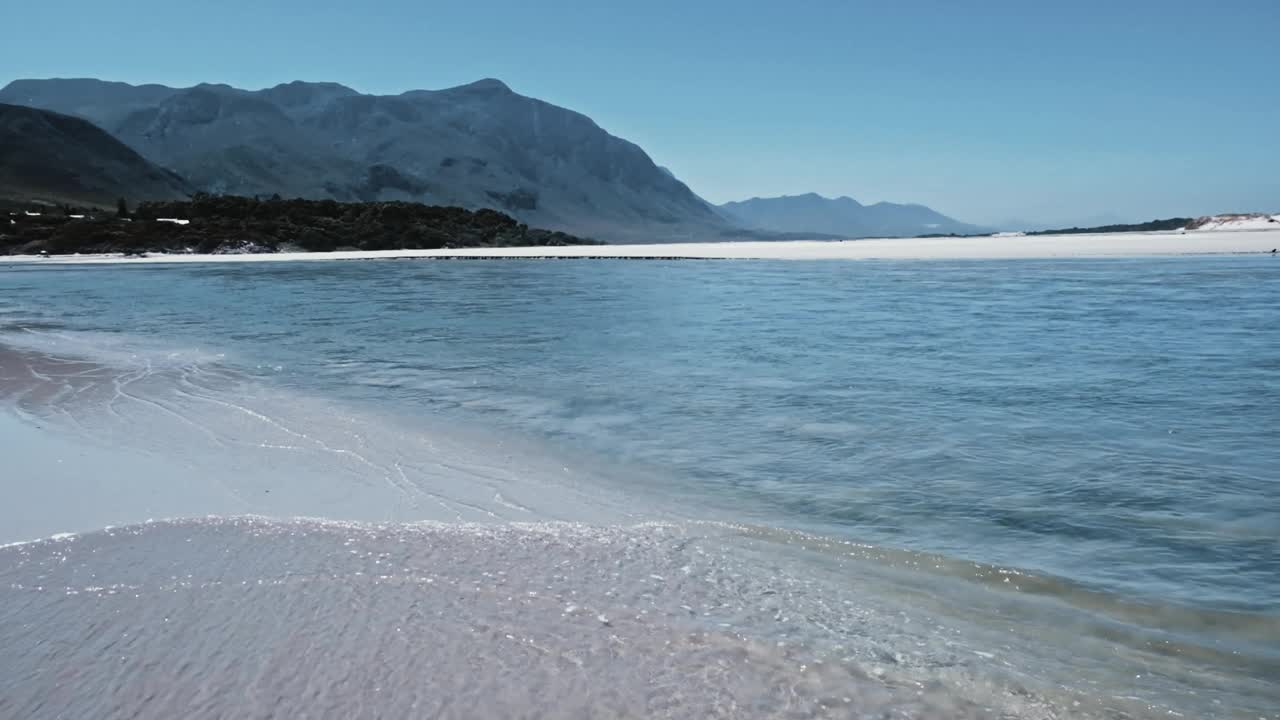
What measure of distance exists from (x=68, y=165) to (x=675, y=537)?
18226 centimetres

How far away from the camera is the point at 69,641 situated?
3.12 metres

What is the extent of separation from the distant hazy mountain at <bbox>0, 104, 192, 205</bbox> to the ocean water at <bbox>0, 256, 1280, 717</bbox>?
144m

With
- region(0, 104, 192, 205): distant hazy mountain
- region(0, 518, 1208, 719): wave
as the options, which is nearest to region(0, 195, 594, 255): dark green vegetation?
region(0, 518, 1208, 719): wave

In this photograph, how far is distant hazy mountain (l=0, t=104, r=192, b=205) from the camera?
450ft

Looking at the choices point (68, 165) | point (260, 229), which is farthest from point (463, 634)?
point (68, 165)

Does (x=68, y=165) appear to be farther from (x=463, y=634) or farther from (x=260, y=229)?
(x=463, y=634)

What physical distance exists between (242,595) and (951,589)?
3.12 m

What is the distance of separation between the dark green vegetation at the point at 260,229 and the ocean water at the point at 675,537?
5231cm

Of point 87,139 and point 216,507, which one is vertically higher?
point 87,139

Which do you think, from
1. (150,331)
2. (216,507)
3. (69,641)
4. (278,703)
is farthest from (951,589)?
(150,331)

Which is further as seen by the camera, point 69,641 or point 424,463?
point 424,463

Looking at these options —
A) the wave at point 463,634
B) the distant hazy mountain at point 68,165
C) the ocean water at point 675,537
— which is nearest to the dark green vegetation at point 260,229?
the ocean water at point 675,537

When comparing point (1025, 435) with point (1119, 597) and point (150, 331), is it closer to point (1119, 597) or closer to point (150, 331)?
point (1119, 597)

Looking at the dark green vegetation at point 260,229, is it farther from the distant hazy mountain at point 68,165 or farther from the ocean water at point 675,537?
the distant hazy mountain at point 68,165
